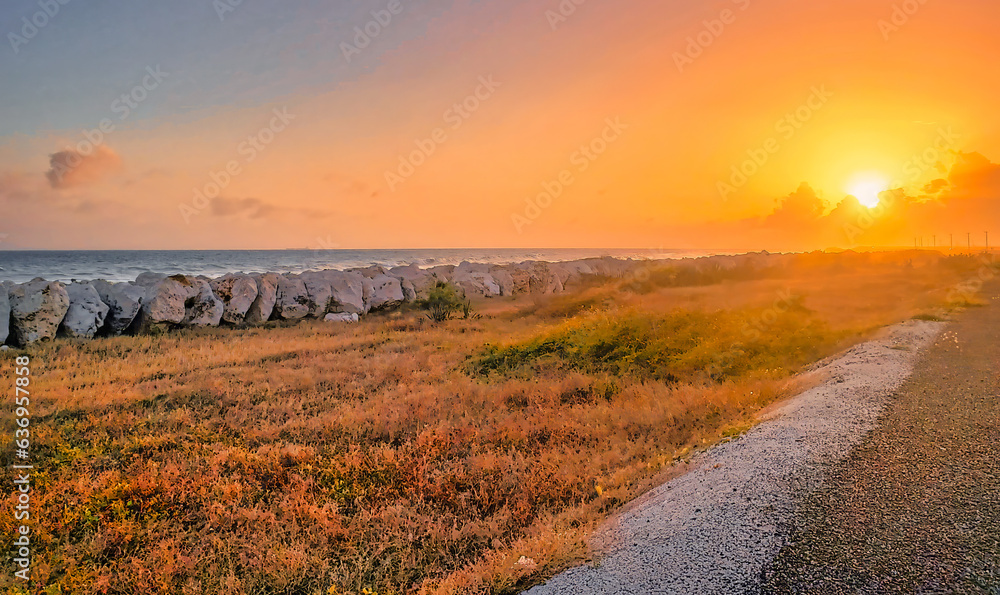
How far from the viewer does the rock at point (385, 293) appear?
22547 mm

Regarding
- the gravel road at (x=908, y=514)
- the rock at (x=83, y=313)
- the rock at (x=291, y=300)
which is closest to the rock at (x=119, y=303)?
the rock at (x=83, y=313)

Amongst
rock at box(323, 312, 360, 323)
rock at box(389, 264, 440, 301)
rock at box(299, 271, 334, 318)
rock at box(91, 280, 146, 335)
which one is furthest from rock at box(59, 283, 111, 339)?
rock at box(389, 264, 440, 301)

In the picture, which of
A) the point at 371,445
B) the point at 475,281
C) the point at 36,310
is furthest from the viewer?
A: the point at 475,281

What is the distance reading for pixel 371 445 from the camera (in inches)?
300

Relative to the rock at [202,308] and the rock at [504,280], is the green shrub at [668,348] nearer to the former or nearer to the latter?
the rock at [202,308]

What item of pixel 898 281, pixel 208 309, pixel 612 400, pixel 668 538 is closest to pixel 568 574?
pixel 668 538

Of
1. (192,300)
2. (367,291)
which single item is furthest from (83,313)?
(367,291)

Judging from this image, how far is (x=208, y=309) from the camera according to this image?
18.0 meters

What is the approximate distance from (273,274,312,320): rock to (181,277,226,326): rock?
2083 millimetres

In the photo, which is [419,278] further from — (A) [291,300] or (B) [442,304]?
(A) [291,300]

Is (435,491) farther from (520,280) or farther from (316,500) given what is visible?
(520,280)

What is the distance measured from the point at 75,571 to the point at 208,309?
1487 cm

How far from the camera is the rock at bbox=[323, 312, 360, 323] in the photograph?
65.1 feet

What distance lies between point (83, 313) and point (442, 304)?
11.7m
